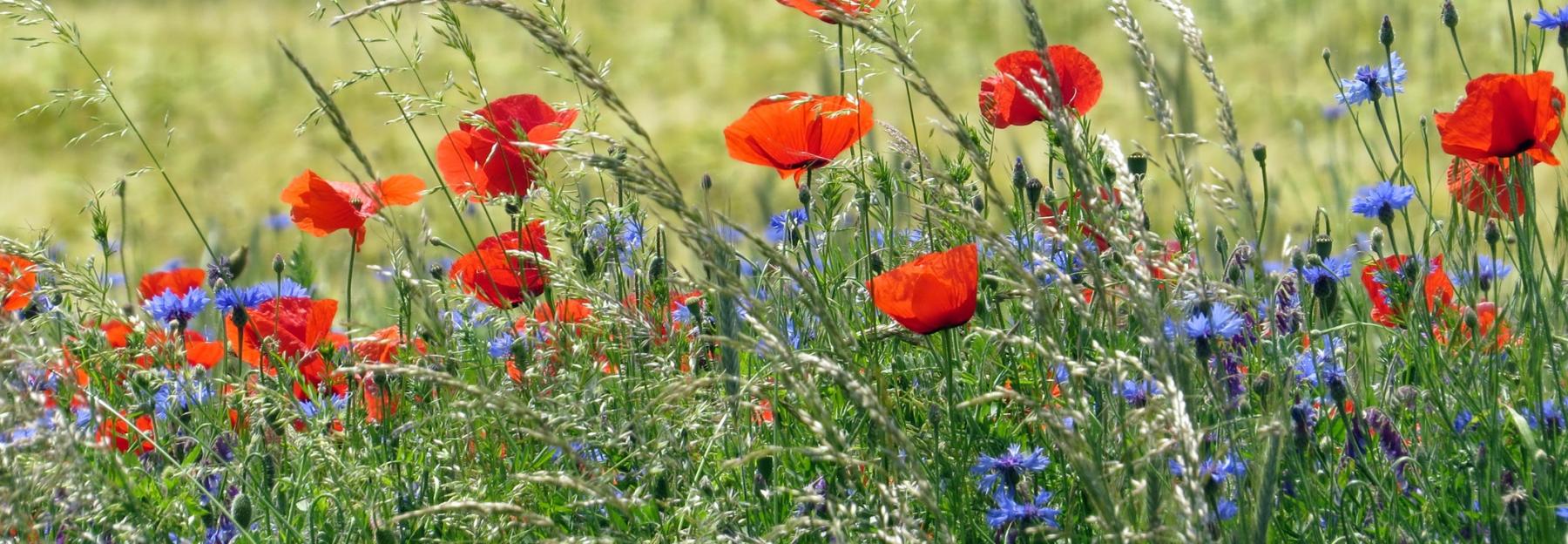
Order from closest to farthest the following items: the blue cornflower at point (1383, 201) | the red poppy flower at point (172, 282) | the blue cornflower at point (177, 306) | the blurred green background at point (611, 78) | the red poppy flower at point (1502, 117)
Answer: the red poppy flower at point (1502, 117), the blue cornflower at point (1383, 201), the blue cornflower at point (177, 306), the red poppy flower at point (172, 282), the blurred green background at point (611, 78)

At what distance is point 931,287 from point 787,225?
537mm

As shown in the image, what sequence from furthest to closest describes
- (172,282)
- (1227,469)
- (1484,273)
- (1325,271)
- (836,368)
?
(172,282) < (1484,273) < (1325,271) < (1227,469) < (836,368)

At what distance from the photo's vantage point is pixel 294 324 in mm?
2049

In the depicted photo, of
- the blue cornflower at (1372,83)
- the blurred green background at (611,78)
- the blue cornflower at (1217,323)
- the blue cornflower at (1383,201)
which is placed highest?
the blurred green background at (611,78)

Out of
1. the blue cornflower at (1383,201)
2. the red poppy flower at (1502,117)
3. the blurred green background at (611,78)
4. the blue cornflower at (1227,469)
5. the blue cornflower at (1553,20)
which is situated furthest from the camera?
the blurred green background at (611,78)

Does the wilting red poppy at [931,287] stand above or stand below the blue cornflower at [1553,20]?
below

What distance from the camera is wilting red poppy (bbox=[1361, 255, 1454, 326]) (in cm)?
172

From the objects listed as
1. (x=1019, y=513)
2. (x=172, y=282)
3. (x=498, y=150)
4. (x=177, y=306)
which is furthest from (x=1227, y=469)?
(x=172, y=282)

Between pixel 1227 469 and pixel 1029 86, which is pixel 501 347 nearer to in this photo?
pixel 1029 86

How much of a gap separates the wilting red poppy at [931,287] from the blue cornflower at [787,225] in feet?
1.53

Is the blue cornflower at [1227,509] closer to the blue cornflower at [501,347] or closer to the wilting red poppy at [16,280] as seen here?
the blue cornflower at [501,347]

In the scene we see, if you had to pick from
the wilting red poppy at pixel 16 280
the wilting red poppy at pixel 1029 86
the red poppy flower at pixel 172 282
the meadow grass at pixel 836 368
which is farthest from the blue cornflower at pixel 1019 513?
the red poppy flower at pixel 172 282

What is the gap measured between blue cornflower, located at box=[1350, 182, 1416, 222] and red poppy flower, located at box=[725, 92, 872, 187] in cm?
56

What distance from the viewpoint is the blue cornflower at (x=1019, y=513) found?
1382 millimetres
